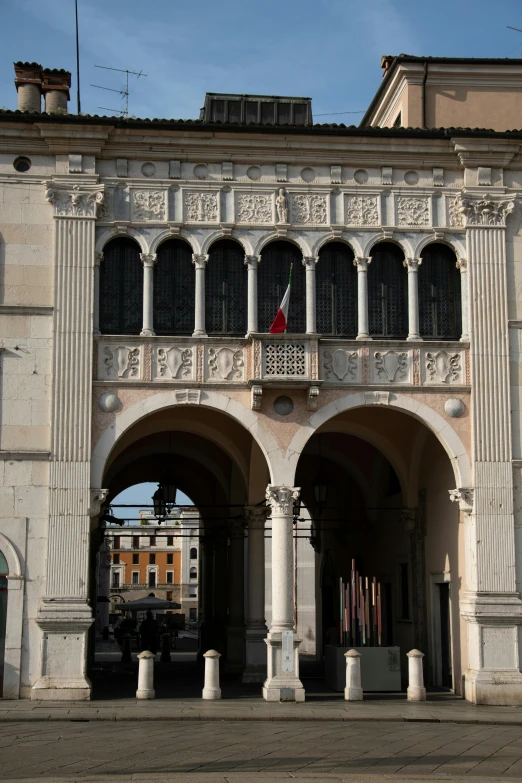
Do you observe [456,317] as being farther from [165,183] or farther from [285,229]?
[165,183]

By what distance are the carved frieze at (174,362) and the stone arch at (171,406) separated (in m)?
0.36

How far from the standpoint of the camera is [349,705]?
69.6 feet

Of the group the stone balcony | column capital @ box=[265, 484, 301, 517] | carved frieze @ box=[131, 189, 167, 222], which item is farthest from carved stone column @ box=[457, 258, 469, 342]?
carved frieze @ box=[131, 189, 167, 222]

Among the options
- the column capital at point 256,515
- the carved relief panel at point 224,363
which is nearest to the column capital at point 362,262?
the carved relief panel at point 224,363

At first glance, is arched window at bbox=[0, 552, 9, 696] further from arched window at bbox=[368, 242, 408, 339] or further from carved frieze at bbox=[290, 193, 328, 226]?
carved frieze at bbox=[290, 193, 328, 226]

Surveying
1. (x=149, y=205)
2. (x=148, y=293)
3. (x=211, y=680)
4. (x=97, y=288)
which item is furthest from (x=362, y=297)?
(x=211, y=680)

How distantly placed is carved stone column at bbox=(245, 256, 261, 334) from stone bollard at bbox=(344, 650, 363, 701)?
270 inches

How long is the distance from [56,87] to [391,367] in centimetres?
989

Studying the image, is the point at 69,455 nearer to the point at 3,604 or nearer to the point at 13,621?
the point at 3,604

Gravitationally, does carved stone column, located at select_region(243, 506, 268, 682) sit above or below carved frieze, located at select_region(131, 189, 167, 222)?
below

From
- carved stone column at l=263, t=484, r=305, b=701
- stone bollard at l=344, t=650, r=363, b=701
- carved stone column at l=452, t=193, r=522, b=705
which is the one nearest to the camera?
carved stone column at l=263, t=484, r=305, b=701

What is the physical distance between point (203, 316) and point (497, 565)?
7813 millimetres

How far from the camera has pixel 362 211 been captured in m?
23.7

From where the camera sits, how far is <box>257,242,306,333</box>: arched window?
920 inches
